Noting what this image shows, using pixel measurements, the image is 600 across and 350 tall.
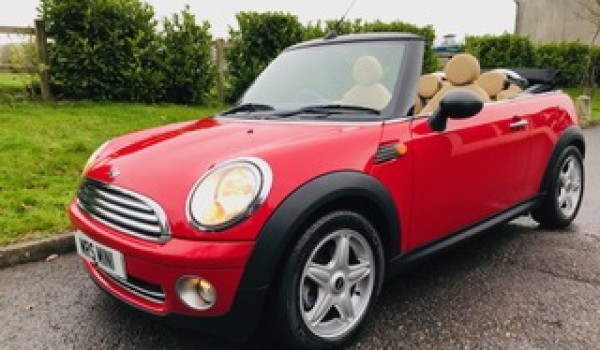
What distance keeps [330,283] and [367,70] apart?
1.27 metres

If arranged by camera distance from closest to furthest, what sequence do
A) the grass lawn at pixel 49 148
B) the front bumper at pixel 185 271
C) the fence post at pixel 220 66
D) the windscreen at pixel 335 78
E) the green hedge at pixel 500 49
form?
the front bumper at pixel 185 271 → the windscreen at pixel 335 78 → the grass lawn at pixel 49 148 → the fence post at pixel 220 66 → the green hedge at pixel 500 49

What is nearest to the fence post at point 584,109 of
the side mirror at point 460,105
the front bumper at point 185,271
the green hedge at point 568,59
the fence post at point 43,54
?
the green hedge at point 568,59

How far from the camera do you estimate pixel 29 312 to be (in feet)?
9.29

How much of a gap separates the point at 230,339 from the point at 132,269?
0.49 metres

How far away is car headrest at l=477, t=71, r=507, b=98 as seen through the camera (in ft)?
13.3

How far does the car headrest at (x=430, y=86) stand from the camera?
3.99 metres

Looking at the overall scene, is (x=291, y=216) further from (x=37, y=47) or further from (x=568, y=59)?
(x=568, y=59)

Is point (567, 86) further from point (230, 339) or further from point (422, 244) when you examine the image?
point (230, 339)

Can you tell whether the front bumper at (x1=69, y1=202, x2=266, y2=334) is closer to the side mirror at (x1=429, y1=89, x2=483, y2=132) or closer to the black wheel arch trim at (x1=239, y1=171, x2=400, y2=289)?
the black wheel arch trim at (x1=239, y1=171, x2=400, y2=289)

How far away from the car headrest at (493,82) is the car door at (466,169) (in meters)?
0.73

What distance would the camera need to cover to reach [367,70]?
9.65 ft

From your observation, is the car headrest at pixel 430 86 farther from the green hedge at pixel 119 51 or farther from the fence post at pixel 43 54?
the fence post at pixel 43 54

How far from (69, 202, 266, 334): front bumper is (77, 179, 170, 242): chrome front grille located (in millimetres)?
39

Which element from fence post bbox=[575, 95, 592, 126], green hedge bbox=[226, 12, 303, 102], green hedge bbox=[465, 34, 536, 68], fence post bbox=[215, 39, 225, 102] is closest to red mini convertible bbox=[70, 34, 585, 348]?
green hedge bbox=[226, 12, 303, 102]
